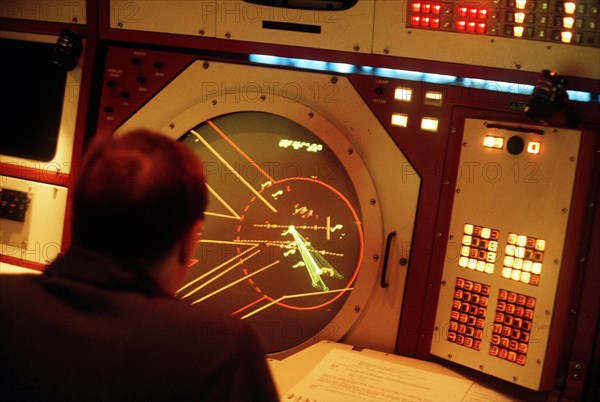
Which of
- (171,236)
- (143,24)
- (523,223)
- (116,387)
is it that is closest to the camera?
(116,387)

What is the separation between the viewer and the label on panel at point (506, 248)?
5.44ft

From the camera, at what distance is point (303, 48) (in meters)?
1.96

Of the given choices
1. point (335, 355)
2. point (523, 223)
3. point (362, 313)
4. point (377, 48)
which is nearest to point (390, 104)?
point (377, 48)

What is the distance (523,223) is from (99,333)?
123cm

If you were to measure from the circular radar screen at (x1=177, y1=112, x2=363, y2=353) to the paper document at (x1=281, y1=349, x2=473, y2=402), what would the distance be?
0.21 metres

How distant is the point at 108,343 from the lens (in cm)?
90

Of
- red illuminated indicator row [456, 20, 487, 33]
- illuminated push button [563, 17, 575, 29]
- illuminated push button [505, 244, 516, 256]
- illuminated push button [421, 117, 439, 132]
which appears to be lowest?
illuminated push button [505, 244, 516, 256]

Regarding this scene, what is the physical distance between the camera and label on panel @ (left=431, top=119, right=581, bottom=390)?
166 centimetres

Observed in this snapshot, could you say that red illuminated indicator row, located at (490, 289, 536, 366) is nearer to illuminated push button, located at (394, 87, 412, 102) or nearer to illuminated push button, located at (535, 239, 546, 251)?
illuminated push button, located at (535, 239, 546, 251)

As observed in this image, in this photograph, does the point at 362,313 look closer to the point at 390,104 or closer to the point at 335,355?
the point at 335,355

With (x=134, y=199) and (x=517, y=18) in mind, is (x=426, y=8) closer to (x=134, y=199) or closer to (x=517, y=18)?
(x=517, y=18)

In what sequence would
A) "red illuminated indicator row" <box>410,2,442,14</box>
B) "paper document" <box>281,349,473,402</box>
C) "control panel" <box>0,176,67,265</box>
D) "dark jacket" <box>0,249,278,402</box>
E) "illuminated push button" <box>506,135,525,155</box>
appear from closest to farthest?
"dark jacket" <box>0,249,278,402</box>, "paper document" <box>281,349,473,402</box>, "illuminated push button" <box>506,135,525,155</box>, "red illuminated indicator row" <box>410,2,442,14</box>, "control panel" <box>0,176,67,265</box>

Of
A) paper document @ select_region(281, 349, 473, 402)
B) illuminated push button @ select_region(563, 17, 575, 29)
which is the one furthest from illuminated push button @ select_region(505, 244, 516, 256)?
illuminated push button @ select_region(563, 17, 575, 29)

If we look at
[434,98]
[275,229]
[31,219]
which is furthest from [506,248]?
[31,219]
